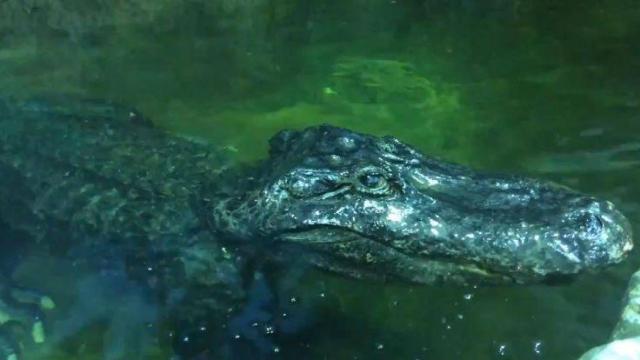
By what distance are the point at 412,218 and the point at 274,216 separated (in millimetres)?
670

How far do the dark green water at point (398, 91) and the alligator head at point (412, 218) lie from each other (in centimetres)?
28

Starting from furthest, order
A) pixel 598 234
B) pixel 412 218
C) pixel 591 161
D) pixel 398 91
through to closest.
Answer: pixel 398 91, pixel 591 161, pixel 412 218, pixel 598 234

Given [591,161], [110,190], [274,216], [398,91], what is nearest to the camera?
[274,216]

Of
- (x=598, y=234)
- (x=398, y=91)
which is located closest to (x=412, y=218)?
(x=598, y=234)

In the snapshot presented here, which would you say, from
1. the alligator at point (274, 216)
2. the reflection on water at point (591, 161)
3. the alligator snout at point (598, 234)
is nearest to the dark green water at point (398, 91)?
the reflection on water at point (591, 161)

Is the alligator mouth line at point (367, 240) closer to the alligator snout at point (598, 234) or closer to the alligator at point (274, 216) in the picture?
the alligator at point (274, 216)

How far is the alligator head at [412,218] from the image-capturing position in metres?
3.16

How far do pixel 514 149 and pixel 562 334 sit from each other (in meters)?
1.85

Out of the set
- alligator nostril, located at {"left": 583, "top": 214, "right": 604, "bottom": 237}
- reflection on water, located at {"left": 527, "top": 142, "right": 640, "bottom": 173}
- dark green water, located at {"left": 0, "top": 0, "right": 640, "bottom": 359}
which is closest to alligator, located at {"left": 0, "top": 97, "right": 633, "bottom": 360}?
alligator nostril, located at {"left": 583, "top": 214, "right": 604, "bottom": 237}

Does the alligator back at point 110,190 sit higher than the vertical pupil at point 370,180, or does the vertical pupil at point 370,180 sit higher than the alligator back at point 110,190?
the vertical pupil at point 370,180

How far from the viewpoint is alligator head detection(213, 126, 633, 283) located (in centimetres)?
316

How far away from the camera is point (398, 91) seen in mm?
5949

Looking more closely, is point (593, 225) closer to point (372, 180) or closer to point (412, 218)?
point (412, 218)

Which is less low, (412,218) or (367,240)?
(412,218)
